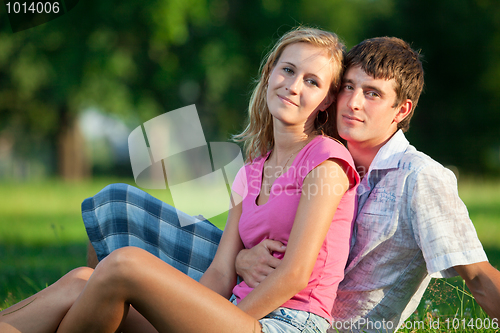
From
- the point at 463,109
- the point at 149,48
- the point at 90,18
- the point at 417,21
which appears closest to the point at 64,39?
the point at 90,18

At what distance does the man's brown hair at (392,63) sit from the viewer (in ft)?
8.29

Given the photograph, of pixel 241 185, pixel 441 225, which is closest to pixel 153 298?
pixel 241 185

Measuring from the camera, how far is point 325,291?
7.28 feet

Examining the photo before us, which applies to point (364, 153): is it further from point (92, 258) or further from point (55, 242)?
point (55, 242)

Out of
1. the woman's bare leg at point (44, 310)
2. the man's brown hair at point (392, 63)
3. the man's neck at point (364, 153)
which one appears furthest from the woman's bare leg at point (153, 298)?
the man's brown hair at point (392, 63)

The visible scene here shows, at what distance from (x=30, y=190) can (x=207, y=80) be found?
6.95 m

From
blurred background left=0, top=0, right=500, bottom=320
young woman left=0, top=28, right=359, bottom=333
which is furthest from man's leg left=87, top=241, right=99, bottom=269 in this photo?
blurred background left=0, top=0, right=500, bottom=320

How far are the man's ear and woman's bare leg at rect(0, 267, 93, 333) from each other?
72.1 inches

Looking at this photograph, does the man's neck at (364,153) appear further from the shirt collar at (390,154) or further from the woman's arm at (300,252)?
the woman's arm at (300,252)

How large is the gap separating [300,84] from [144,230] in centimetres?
135

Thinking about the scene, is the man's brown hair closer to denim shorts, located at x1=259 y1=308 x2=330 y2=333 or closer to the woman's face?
the woman's face

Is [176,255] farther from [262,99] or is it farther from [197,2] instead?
[197,2]

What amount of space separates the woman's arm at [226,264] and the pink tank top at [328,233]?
0.15m

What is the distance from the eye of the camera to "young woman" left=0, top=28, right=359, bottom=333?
191 cm
